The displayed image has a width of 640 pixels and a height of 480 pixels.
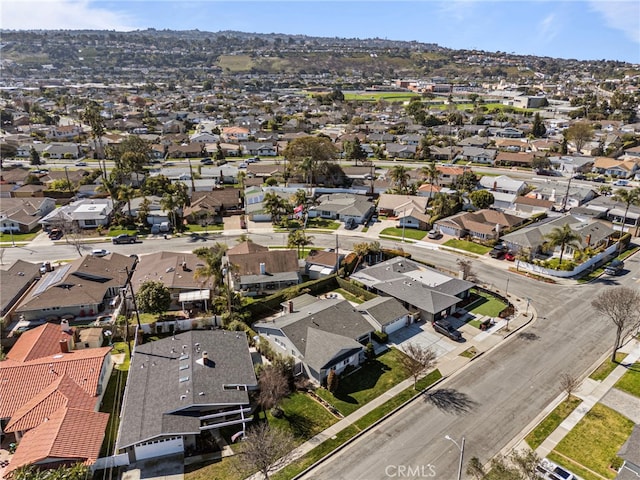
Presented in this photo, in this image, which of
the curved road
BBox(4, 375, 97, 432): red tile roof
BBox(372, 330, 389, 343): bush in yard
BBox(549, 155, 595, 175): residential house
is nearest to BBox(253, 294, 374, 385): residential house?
BBox(372, 330, 389, 343): bush in yard

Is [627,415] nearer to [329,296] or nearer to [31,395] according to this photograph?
[329,296]

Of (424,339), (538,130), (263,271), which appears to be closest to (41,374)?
(263,271)

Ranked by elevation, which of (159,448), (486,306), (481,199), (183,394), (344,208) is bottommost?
(159,448)

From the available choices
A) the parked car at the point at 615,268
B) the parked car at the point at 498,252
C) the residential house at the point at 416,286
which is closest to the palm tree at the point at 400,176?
the parked car at the point at 498,252

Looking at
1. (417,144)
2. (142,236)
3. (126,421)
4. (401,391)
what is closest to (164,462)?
(126,421)

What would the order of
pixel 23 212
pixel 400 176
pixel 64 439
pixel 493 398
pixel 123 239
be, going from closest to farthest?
1. pixel 64 439
2. pixel 493 398
3. pixel 123 239
4. pixel 23 212
5. pixel 400 176

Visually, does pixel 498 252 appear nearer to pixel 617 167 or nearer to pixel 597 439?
pixel 597 439
